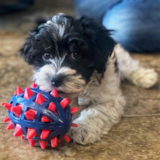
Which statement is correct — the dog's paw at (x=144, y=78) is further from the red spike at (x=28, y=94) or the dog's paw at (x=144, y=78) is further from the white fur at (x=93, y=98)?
the red spike at (x=28, y=94)

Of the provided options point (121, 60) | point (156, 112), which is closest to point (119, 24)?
point (121, 60)

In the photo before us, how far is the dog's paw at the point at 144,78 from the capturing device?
93.0 inches

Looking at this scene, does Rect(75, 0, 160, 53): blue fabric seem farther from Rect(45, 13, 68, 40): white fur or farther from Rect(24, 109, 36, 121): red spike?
Rect(24, 109, 36, 121): red spike

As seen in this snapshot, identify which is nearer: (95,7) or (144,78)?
(144,78)

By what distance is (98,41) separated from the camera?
1670 millimetres

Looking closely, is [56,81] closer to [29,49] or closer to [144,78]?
[29,49]

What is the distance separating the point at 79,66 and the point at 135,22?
2.00 metres

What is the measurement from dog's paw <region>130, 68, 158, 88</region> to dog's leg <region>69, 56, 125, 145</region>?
450mm

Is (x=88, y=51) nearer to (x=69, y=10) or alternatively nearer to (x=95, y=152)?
(x=95, y=152)

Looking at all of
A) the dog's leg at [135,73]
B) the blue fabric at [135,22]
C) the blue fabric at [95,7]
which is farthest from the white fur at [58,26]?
the blue fabric at [95,7]

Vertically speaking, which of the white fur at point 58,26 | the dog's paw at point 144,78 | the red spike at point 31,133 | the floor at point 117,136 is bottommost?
the floor at point 117,136

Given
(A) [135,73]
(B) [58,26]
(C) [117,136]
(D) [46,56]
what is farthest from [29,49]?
(A) [135,73]

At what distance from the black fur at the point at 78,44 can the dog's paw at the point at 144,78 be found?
808mm

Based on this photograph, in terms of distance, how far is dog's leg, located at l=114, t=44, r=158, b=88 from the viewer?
2.39 meters
